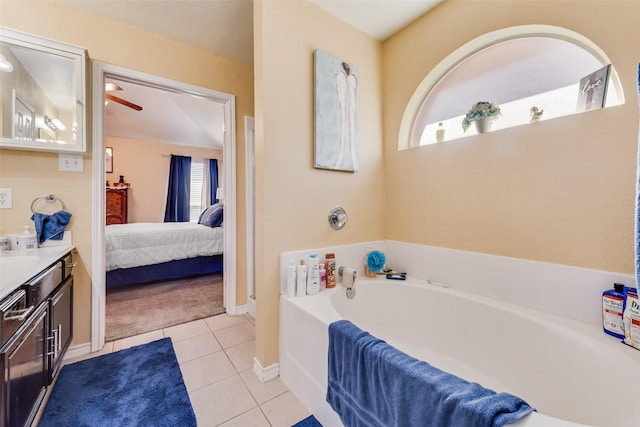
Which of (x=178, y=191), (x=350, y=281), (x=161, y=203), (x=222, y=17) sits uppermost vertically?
(x=222, y=17)

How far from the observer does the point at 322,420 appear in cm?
119

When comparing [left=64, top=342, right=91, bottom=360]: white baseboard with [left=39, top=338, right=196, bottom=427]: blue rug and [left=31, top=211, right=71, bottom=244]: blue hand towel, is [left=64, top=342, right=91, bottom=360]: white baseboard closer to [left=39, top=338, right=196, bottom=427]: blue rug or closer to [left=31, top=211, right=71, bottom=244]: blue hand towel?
[left=39, top=338, right=196, bottom=427]: blue rug

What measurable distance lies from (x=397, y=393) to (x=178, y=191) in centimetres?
601

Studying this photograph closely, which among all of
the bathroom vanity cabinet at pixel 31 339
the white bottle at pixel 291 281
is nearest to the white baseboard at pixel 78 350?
the bathroom vanity cabinet at pixel 31 339

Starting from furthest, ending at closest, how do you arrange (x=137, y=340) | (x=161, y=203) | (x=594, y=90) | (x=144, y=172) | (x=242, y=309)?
(x=161, y=203) → (x=144, y=172) → (x=242, y=309) → (x=137, y=340) → (x=594, y=90)

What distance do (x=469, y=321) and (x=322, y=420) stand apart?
929 millimetres

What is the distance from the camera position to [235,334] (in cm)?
204

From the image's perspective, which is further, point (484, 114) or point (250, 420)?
point (484, 114)

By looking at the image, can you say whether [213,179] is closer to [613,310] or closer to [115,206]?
[115,206]

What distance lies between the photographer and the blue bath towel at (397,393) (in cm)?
66

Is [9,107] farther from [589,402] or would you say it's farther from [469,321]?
[589,402]

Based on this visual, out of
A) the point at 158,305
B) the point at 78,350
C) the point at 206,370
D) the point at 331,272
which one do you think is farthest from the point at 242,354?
the point at 158,305

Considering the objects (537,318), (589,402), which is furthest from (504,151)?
(589,402)

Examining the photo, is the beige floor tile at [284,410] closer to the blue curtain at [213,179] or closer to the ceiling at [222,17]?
the ceiling at [222,17]
